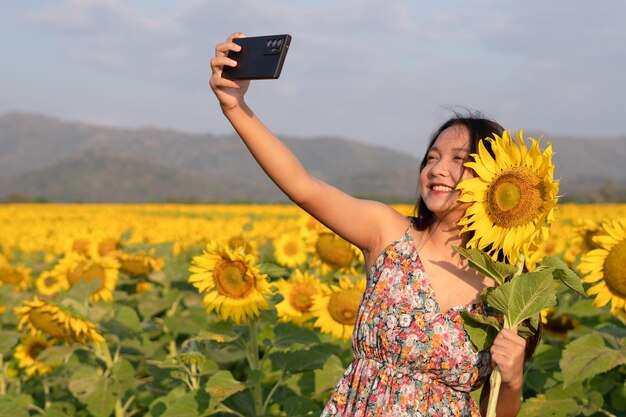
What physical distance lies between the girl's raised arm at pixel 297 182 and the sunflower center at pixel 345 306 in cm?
138

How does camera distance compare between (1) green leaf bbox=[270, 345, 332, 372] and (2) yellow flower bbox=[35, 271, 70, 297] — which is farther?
(2) yellow flower bbox=[35, 271, 70, 297]

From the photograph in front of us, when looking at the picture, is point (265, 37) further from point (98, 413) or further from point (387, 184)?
point (387, 184)

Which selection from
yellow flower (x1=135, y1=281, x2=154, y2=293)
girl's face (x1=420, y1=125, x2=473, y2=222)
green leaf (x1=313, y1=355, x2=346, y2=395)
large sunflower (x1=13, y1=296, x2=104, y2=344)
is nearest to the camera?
girl's face (x1=420, y1=125, x2=473, y2=222)

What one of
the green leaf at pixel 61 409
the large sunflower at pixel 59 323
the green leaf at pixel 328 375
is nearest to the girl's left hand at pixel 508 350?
the green leaf at pixel 328 375

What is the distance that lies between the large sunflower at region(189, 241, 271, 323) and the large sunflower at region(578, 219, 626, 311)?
141cm

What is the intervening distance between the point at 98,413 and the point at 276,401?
98cm

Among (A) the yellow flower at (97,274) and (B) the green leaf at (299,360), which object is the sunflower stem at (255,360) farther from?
(A) the yellow flower at (97,274)

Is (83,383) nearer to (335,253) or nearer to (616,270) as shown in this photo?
(335,253)

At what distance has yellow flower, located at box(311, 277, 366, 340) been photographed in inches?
160

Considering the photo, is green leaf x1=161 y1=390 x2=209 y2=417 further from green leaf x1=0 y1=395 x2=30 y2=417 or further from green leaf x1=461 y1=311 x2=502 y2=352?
green leaf x1=461 y1=311 x2=502 y2=352

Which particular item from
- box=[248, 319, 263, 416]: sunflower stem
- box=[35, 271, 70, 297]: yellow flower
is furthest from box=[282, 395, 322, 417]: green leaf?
box=[35, 271, 70, 297]: yellow flower

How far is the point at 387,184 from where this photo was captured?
144 metres

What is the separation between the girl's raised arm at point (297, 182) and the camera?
93.9 inches

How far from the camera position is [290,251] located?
6383 mm
